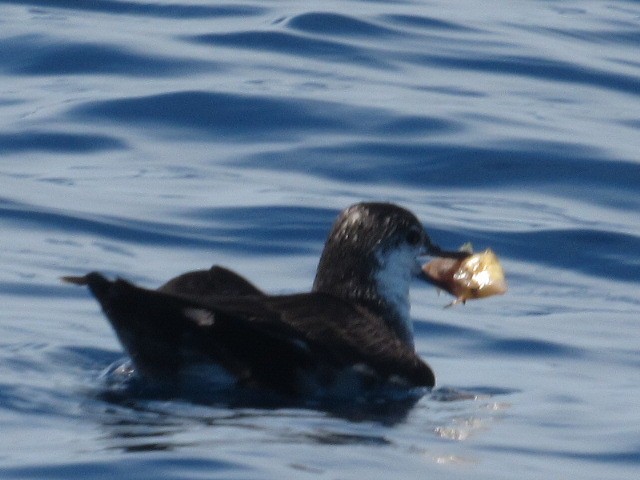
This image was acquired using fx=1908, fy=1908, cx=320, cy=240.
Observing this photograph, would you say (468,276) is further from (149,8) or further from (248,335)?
(149,8)

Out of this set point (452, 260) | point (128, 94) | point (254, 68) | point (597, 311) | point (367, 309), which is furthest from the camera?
point (254, 68)

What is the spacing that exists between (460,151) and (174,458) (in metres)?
8.13

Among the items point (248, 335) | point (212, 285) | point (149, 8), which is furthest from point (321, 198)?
point (149, 8)

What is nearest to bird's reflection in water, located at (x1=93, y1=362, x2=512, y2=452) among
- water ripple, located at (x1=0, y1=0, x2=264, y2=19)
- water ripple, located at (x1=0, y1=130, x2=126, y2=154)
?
water ripple, located at (x1=0, y1=130, x2=126, y2=154)

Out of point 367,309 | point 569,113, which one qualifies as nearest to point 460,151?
point 569,113

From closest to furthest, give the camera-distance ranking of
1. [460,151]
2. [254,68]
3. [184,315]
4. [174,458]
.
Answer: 1. [174,458]
2. [184,315]
3. [460,151]
4. [254,68]

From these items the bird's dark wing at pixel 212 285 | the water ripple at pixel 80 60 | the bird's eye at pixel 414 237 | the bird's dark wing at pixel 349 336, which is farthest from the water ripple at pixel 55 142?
the bird's dark wing at pixel 349 336

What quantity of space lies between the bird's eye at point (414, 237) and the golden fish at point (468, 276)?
39 centimetres

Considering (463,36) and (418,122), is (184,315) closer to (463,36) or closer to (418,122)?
(418,122)

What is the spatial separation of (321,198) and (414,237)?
4210 millimetres

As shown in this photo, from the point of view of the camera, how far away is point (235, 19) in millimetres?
18844

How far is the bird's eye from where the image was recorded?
28.8 feet

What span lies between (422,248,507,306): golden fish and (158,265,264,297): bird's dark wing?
1.24 meters

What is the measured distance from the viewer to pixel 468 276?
927 cm
